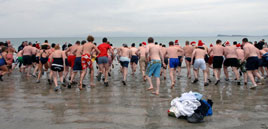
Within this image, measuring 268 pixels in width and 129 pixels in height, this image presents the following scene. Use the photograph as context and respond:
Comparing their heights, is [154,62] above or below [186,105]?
above

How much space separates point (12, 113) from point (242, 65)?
9.45 m

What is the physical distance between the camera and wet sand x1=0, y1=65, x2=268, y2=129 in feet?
16.5

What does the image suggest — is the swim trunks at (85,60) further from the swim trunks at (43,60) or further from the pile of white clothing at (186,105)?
the pile of white clothing at (186,105)

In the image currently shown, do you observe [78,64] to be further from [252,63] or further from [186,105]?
[252,63]

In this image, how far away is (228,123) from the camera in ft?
16.7

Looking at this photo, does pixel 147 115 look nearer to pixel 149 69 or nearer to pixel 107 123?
pixel 107 123

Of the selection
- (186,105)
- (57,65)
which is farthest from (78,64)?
(186,105)

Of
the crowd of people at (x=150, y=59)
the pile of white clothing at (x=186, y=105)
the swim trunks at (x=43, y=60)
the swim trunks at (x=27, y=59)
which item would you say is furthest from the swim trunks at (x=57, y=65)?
the pile of white clothing at (x=186, y=105)

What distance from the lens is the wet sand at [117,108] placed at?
16.5 ft

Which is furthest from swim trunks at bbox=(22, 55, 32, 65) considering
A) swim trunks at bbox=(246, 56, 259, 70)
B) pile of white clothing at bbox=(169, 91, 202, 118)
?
swim trunks at bbox=(246, 56, 259, 70)

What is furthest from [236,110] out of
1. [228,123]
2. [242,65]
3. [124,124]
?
[242,65]

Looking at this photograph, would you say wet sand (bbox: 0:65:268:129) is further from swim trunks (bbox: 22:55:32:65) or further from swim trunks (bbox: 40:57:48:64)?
swim trunks (bbox: 22:55:32:65)

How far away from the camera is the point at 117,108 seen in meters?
6.19

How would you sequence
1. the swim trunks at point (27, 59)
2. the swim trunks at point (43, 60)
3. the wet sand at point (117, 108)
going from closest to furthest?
1. the wet sand at point (117, 108)
2. the swim trunks at point (43, 60)
3. the swim trunks at point (27, 59)
